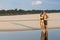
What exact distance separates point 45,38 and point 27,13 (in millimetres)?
41966

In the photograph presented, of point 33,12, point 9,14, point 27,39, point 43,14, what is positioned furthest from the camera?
point 33,12

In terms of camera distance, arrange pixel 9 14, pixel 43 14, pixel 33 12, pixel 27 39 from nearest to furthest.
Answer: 1. pixel 43 14
2. pixel 27 39
3. pixel 9 14
4. pixel 33 12

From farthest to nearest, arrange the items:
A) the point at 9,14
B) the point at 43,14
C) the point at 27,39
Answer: the point at 9,14, the point at 27,39, the point at 43,14

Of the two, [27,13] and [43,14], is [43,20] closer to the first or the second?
[43,14]

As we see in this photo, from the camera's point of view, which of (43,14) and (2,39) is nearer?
(43,14)

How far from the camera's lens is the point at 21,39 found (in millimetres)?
12062

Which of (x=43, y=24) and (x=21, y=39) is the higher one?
(x=43, y=24)

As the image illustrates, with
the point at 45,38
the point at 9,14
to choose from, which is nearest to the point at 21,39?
the point at 45,38

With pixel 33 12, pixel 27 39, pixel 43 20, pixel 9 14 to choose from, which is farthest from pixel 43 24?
pixel 33 12

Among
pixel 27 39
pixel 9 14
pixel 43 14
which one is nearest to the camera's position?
pixel 43 14

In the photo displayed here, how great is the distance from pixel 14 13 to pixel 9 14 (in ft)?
3.25

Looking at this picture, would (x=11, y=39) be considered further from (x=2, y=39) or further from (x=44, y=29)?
(x=44, y=29)

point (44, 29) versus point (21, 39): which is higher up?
point (44, 29)

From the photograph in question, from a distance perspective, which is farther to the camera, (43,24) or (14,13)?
(14,13)
